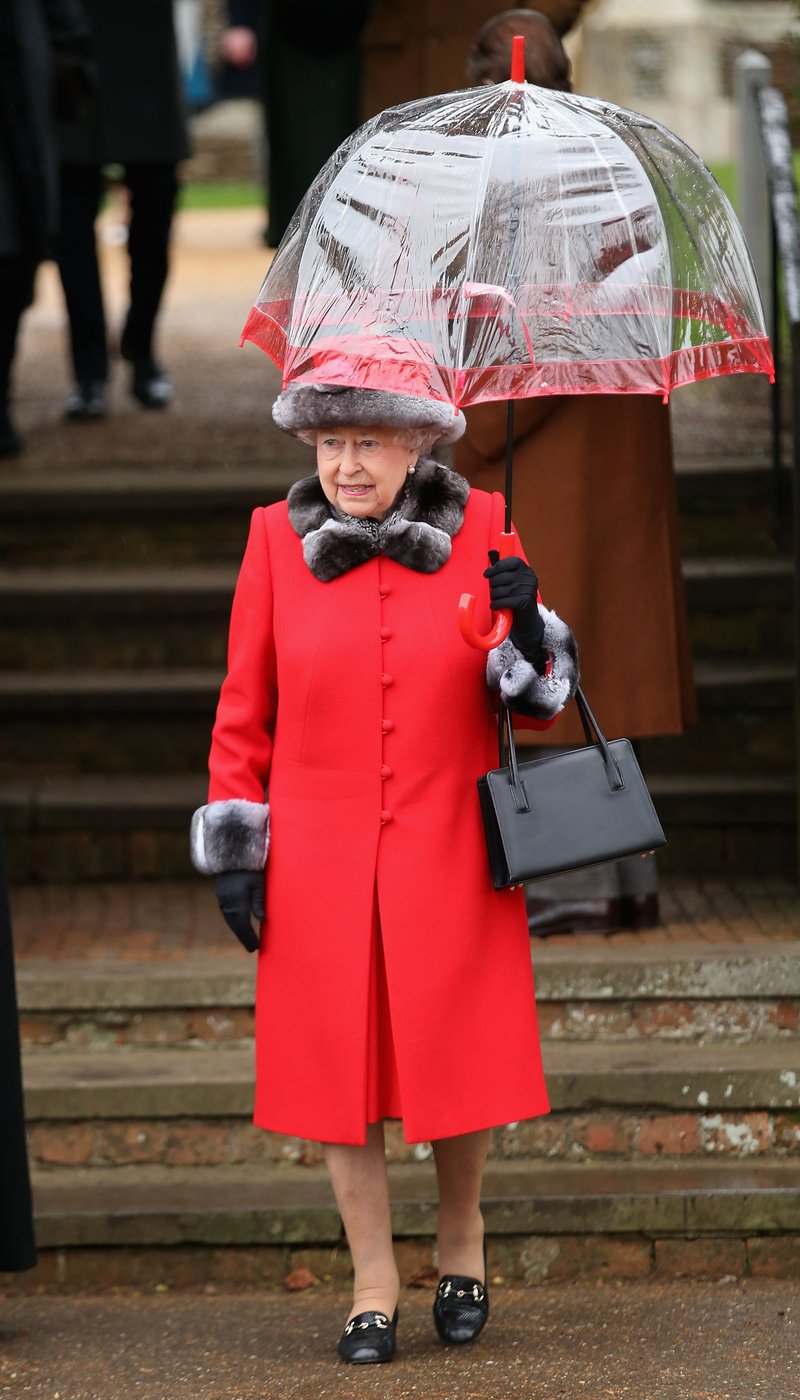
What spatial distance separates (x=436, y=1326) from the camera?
400 centimetres

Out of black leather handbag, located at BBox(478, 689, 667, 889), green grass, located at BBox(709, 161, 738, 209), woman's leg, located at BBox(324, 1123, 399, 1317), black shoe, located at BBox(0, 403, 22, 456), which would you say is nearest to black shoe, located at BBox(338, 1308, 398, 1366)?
woman's leg, located at BBox(324, 1123, 399, 1317)

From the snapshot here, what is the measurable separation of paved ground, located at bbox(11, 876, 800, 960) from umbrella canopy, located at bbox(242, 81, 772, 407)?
1.96 m

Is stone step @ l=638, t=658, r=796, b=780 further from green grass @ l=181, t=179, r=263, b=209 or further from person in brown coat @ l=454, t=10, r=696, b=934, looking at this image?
green grass @ l=181, t=179, r=263, b=209

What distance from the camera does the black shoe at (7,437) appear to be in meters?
7.36

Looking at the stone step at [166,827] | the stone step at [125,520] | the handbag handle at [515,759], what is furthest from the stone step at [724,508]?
the handbag handle at [515,759]

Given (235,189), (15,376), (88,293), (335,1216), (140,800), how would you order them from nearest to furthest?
(335,1216) → (140,800) → (88,293) → (15,376) → (235,189)

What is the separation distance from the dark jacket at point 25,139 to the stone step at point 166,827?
5.67ft

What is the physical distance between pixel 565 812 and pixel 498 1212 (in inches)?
46.5

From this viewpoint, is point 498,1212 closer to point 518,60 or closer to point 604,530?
point 604,530

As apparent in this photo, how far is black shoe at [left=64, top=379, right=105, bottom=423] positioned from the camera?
8188 millimetres

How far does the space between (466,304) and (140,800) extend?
110 inches

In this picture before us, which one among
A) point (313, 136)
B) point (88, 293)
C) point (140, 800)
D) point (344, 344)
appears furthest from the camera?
point (88, 293)

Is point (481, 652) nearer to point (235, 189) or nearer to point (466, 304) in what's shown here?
point (466, 304)

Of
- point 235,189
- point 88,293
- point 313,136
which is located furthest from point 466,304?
point 235,189
